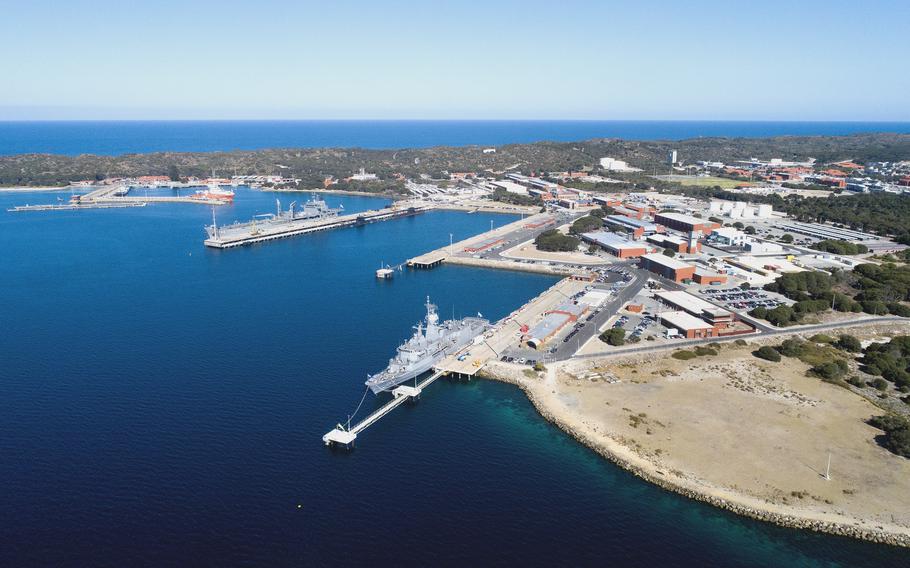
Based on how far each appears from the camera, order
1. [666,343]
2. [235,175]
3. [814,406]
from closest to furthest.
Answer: [814,406] → [666,343] → [235,175]

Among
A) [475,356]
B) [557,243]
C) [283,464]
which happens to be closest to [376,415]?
[283,464]

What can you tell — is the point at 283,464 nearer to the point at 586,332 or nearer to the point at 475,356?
the point at 475,356

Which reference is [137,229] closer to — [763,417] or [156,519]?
[156,519]

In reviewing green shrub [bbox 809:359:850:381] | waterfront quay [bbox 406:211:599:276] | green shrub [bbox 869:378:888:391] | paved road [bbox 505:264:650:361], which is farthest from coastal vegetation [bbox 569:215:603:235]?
green shrub [bbox 869:378:888:391]

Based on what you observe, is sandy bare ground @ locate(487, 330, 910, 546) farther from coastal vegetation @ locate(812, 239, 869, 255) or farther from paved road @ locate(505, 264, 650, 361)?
coastal vegetation @ locate(812, 239, 869, 255)

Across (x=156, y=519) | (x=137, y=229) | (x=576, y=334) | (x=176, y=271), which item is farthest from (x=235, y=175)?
(x=156, y=519)
